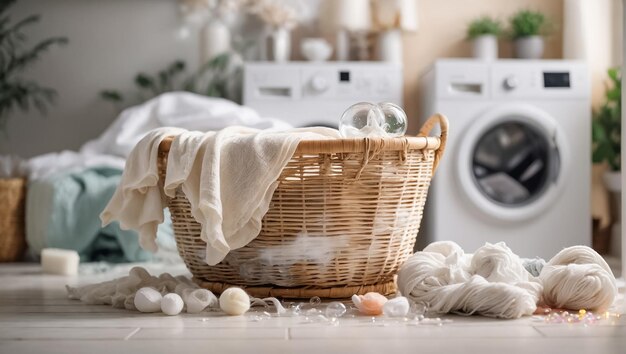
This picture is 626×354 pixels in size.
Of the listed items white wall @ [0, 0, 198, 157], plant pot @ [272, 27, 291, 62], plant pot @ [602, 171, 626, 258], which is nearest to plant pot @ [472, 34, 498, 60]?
plant pot @ [602, 171, 626, 258]

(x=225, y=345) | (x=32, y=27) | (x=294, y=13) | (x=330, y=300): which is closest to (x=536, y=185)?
(x=294, y=13)

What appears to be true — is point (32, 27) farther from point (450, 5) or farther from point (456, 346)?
point (456, 346)

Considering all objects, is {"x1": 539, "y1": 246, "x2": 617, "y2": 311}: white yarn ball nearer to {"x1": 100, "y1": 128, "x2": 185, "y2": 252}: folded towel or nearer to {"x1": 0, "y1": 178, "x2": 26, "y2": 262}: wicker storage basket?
{"x1": 100, "y1": 128, "x2": 185, "y2": 252}: folded towel

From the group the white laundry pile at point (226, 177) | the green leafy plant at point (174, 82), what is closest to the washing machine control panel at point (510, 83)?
the green leafy plant at point (174, 82)

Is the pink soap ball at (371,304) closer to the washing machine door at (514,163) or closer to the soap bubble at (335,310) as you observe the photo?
the soap bubble at (335,310)

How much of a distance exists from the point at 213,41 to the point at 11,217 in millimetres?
1323

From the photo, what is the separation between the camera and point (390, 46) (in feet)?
12.4

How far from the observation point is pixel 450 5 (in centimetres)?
397

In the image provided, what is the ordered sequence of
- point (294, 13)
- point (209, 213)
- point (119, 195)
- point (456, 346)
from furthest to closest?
point (294, 13) → point (119, 195) → point (209, 213) → point (456, 346)

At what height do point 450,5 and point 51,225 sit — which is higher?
point 450,5

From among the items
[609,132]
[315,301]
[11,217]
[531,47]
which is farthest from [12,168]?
[609,132]

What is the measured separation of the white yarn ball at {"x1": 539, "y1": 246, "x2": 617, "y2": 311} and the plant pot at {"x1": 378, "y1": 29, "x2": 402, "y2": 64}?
2187 millimetres

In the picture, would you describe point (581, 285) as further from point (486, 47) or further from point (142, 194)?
point (486, 47)

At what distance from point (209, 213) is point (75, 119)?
8.28ft
